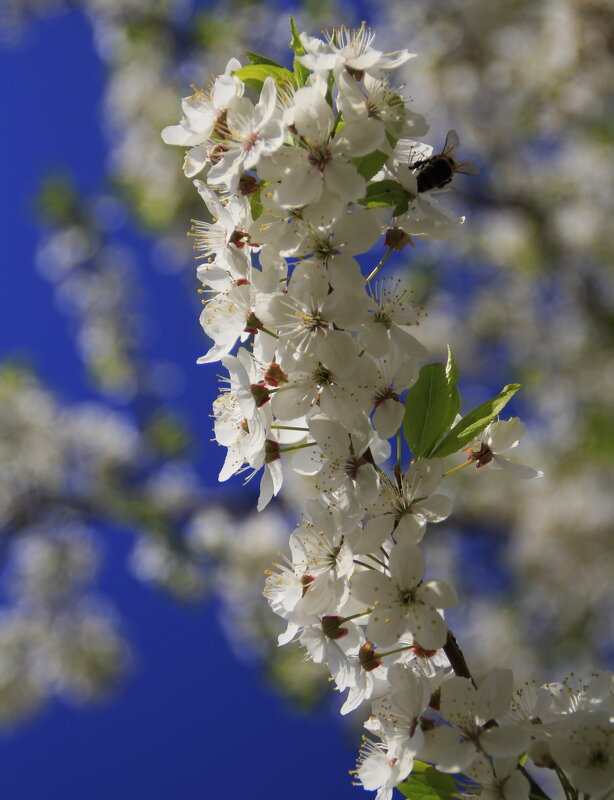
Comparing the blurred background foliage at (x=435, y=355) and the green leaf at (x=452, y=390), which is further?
the blurred background foliage at (x=435, y=355)

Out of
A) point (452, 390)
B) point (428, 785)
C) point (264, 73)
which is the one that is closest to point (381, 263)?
point (452, 390)

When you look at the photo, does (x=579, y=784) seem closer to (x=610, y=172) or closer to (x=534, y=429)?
(x=610, y=172)

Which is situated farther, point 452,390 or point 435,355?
point 435,355

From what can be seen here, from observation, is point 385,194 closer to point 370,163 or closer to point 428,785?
point 370,163

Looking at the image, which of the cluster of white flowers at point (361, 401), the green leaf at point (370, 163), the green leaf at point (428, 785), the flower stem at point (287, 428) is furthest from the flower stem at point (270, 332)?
the green leaf at point (428, 785)

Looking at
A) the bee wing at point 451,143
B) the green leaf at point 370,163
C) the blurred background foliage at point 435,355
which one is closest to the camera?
the green leaf at point 370,163

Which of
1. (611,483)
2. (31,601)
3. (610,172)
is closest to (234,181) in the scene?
(611,483)

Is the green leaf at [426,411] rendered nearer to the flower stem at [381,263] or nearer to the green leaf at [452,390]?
the green leaf at [452,390]

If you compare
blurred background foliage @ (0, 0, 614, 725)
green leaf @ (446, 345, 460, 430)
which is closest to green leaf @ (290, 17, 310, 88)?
green leaf @ (446, 345, 460, 430)
